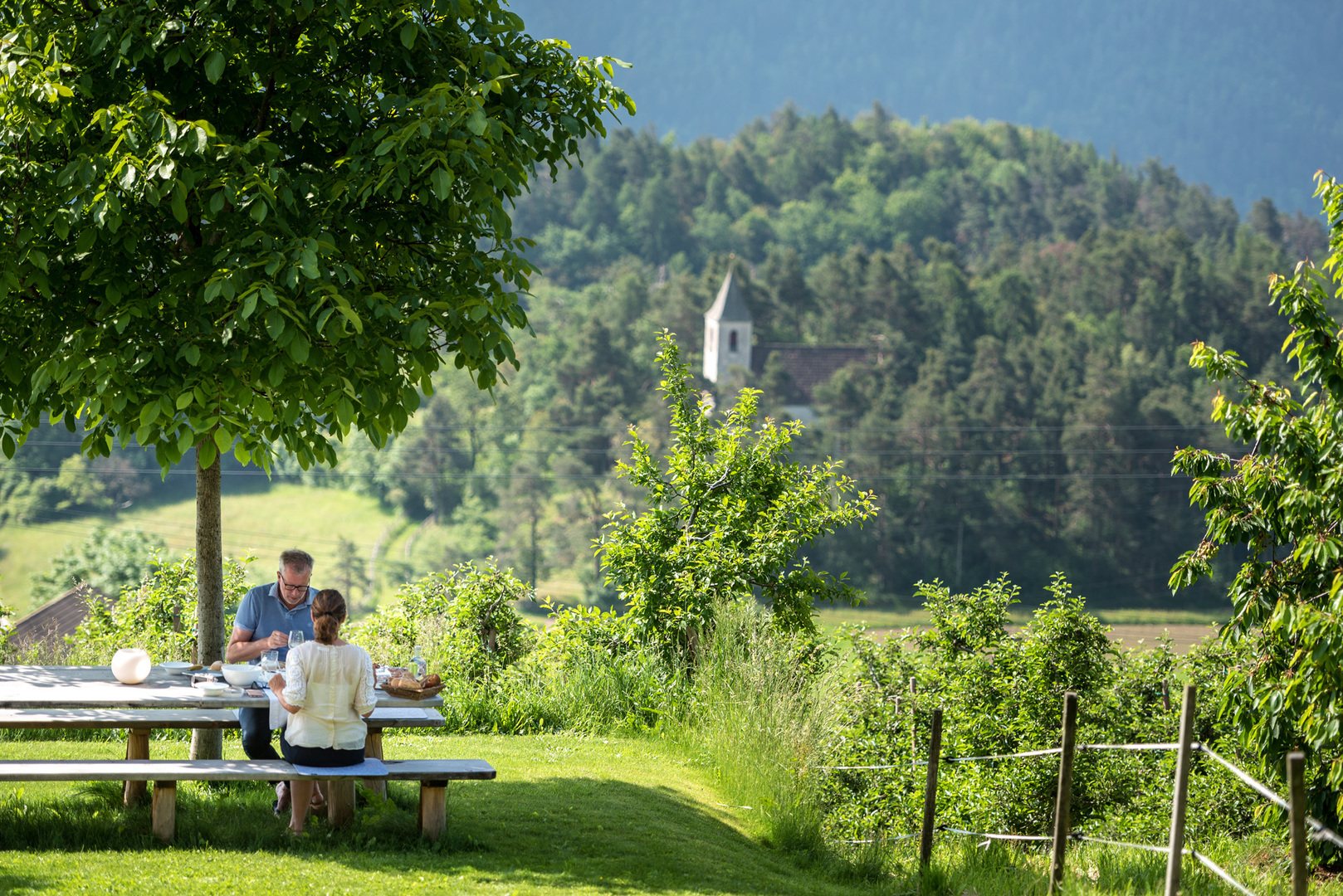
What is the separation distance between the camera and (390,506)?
248 ft

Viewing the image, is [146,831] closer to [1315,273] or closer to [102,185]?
[102,185]

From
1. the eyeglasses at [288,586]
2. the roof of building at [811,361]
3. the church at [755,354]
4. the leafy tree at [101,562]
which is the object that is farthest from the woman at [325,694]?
the roof of building at [811,361]

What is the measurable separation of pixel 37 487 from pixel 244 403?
228 ft

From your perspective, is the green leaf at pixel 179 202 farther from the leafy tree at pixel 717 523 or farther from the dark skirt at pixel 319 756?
the leafy tree at pixel 717 523

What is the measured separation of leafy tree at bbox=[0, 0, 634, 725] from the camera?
4.61 metres

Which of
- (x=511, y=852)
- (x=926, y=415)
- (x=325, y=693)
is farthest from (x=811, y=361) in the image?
(x=325, y=693)

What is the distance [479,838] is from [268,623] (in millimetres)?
1499

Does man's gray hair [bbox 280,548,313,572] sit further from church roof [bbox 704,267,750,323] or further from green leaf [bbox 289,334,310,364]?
church roof [bbox 704,267,750,323]

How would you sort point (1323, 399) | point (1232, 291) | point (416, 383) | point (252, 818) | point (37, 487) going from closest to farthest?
point (252, 818) → point (416, 383) → point (1323, 399) → point (37, 487) → point (1232, 291)

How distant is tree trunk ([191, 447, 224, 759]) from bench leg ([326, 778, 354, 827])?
3.49ft

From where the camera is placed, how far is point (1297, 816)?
3.47 m

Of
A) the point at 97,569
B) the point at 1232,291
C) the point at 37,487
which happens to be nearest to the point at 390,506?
the point at 37,487

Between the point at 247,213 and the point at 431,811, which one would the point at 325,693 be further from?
the point at 247,213

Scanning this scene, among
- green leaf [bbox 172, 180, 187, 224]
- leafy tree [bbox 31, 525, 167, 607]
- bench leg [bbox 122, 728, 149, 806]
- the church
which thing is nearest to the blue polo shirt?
bench leg [bbox 122, 728, 149, 806]
